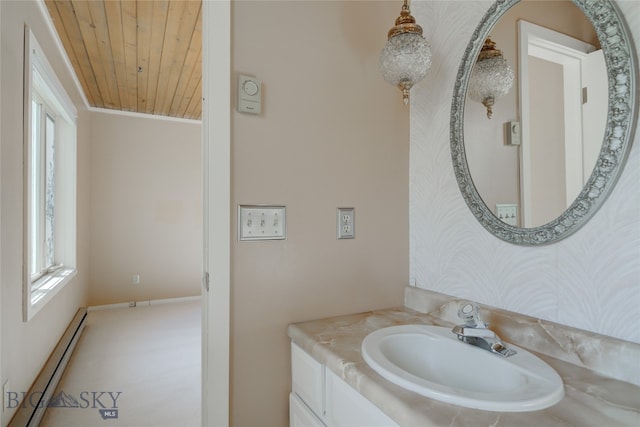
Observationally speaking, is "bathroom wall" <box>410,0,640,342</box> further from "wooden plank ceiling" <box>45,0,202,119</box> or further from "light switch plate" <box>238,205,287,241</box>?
"wooden plank ceiling" <box>45,0,202,119</box>

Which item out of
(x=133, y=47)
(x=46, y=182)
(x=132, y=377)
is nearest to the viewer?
(x=132, y=377)

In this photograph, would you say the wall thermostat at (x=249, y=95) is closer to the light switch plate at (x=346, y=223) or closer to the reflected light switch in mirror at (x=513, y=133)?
the light switch plate at (x=346, y=223)

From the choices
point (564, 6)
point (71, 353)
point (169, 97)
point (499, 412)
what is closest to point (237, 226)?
point (499, 412)

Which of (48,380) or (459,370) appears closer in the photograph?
(459,370)

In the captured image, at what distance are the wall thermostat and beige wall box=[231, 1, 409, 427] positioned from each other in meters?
0.03

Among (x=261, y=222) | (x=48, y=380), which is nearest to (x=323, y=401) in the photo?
(x=261, y=222)

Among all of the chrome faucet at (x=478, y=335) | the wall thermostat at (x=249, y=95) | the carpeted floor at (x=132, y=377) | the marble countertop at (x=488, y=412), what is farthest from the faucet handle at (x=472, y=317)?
the carpeted floor at (x=132, y=377)

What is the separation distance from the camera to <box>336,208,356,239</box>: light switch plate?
1.35 m

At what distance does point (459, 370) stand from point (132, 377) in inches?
97.3

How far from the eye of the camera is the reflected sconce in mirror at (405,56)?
45.5 inches

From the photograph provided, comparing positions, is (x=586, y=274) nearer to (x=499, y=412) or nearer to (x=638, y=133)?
(x=638, y=133)

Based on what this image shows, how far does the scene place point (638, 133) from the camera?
810 mm

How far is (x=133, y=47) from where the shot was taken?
9.31 feet

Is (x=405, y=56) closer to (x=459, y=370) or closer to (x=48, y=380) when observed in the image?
(x=459, y=370)
